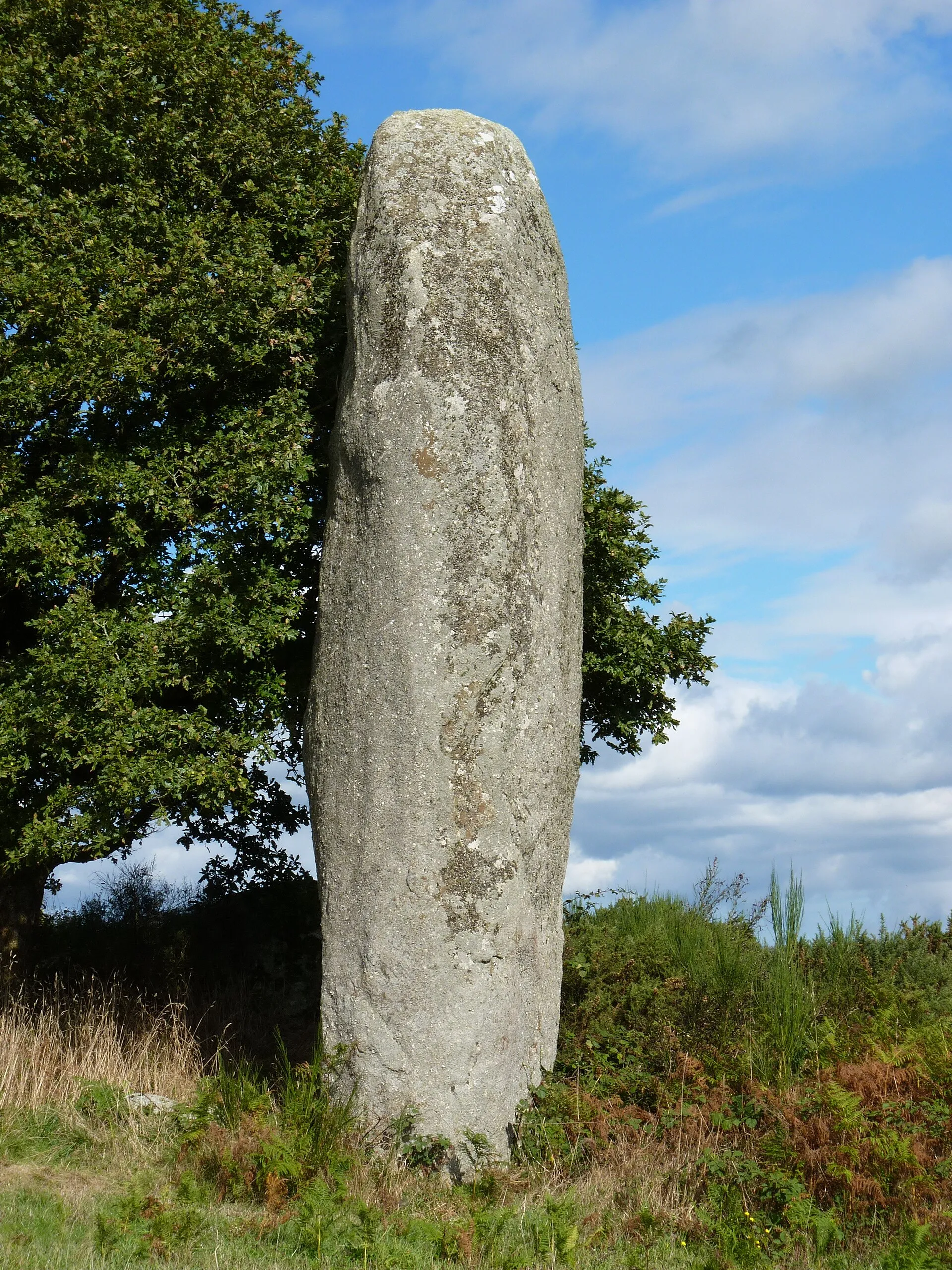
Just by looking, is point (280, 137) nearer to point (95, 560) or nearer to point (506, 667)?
point (95, 560)

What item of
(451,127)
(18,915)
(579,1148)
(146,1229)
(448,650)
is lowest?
(146,1229)

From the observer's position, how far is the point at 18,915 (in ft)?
35.9

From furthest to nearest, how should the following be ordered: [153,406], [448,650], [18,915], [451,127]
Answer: [18,915]
[153,406]
[451,127]
[448,650]

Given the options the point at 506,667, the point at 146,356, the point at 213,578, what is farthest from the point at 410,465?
the point at 146,356

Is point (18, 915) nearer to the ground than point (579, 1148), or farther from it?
farther from it

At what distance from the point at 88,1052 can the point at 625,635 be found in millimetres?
5909

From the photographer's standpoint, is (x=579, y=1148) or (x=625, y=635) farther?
(x=625, y=635)

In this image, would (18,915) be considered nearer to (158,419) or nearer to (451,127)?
(158,419)

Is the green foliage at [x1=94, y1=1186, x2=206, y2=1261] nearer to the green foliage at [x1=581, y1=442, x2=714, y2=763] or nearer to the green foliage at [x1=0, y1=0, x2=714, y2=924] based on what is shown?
the green foliage at [x1=0, y1=0, x2=714, y2=924]

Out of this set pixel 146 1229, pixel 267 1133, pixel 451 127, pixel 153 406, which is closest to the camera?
pixel 146 1229

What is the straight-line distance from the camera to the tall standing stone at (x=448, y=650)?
24.7ft

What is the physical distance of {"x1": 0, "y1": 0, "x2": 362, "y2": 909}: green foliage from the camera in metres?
9.15

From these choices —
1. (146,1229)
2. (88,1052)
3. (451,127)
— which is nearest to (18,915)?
(88,1052)

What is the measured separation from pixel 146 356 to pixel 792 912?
7041 millimetres
